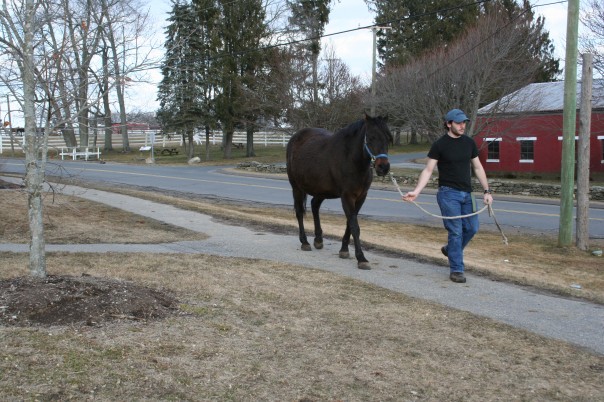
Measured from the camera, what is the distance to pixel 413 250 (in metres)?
10.5

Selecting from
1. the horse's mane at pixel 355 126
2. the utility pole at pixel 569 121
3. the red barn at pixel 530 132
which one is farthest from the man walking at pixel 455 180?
the red barn at pixel 530 132

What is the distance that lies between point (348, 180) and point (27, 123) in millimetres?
4775

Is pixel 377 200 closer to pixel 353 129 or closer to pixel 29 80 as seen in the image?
pixel 353 129

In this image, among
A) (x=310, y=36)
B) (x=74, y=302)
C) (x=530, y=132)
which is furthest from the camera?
(x=310, y=36)

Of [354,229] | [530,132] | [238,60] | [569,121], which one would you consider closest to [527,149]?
[530,132]

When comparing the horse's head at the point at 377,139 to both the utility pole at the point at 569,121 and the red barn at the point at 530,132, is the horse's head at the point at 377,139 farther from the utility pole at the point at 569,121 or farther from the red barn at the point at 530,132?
the red barn at the point at 530,132

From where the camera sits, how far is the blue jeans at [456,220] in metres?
8.00

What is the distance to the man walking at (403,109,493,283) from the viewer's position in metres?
8.01

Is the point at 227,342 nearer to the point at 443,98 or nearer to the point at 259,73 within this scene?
the point at 443,98

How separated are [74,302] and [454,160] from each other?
477 cm

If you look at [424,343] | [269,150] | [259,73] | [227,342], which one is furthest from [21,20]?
[269,150]

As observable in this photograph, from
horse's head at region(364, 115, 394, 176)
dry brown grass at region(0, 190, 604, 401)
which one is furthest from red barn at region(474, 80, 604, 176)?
dry brown grass at region(0, 190, 604, 401)

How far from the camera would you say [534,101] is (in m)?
33.0

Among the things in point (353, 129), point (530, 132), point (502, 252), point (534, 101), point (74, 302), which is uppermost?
point (534, 101)
